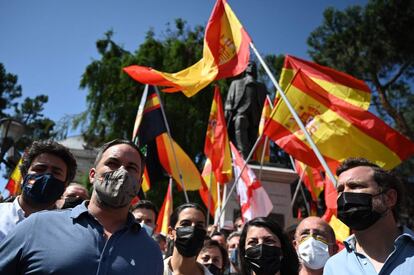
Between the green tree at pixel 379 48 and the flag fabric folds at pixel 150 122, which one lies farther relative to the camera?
the green tree at pixel 379 48

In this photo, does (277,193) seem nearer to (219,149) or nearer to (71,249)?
(219,149)

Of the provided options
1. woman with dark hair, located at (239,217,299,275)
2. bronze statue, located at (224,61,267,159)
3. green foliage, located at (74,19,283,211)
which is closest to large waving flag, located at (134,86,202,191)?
bronze statue, located at (224,61,267,159)

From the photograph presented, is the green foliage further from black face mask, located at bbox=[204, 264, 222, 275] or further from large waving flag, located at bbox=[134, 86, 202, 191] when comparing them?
black face mask, located at bbox=[204, 264, 222, 275]

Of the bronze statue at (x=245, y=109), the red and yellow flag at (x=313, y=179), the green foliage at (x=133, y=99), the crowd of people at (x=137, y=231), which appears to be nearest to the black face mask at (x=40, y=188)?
the crowd of people at (x=137, y=231)

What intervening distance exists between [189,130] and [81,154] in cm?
1002

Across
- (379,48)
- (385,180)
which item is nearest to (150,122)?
(385,180)

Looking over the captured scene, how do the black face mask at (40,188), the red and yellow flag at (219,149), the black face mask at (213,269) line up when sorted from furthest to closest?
the red and yellow flag at (219,149) < the black face mask at (213,269) < the black face mask at (40,188)

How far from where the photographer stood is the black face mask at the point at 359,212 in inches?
93.0

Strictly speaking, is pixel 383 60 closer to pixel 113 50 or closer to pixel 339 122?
pixel 113 50

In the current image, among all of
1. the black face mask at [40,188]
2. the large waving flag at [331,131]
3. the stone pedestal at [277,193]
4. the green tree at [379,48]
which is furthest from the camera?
the green tree at [379,48]

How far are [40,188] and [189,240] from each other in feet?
3.55

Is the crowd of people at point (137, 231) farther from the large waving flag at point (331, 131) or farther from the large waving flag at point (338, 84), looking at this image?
the large waving flag at point (338, 84)

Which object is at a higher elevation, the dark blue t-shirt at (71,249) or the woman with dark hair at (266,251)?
the dark blue t-shirt at (71,249)

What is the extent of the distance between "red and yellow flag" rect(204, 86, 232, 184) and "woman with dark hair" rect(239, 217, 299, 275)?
13.6 feet
